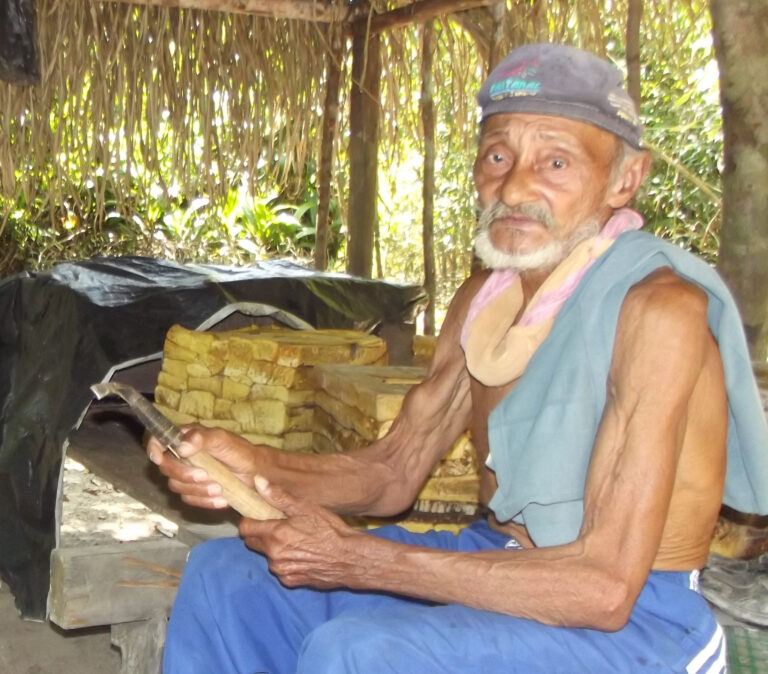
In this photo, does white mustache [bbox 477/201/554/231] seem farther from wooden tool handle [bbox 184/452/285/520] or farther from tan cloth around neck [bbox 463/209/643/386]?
wooden tool handle [bbox 184/452/285/520]

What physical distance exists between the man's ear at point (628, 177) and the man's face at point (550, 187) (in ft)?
0.07

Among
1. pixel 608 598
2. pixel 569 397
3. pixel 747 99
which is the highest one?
pixel 747 99

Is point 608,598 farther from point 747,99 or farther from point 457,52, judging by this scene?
point 457,52

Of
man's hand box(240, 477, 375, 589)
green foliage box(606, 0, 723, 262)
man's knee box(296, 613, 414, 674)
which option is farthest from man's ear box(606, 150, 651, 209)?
green foliage box(606, 0, 723, 262)

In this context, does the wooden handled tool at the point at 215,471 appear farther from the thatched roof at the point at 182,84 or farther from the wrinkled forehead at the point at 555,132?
the thatched roof at the point at 182,84

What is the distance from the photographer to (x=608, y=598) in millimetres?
1552

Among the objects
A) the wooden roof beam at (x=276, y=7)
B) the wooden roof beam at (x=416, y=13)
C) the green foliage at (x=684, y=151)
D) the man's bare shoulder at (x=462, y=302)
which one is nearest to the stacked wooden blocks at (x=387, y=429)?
the man's bare shoulder at (x=462, y=302)

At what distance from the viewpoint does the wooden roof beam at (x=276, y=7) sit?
455 centimetres

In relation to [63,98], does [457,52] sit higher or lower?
higher

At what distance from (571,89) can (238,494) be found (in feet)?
3.14

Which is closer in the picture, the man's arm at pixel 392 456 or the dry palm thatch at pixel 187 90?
the man's arm at pixel 392 456

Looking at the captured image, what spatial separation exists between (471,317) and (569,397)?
472mm

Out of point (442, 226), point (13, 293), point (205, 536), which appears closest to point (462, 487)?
point (205, 536)

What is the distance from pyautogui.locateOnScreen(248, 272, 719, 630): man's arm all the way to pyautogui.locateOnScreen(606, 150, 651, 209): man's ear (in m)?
0.37
